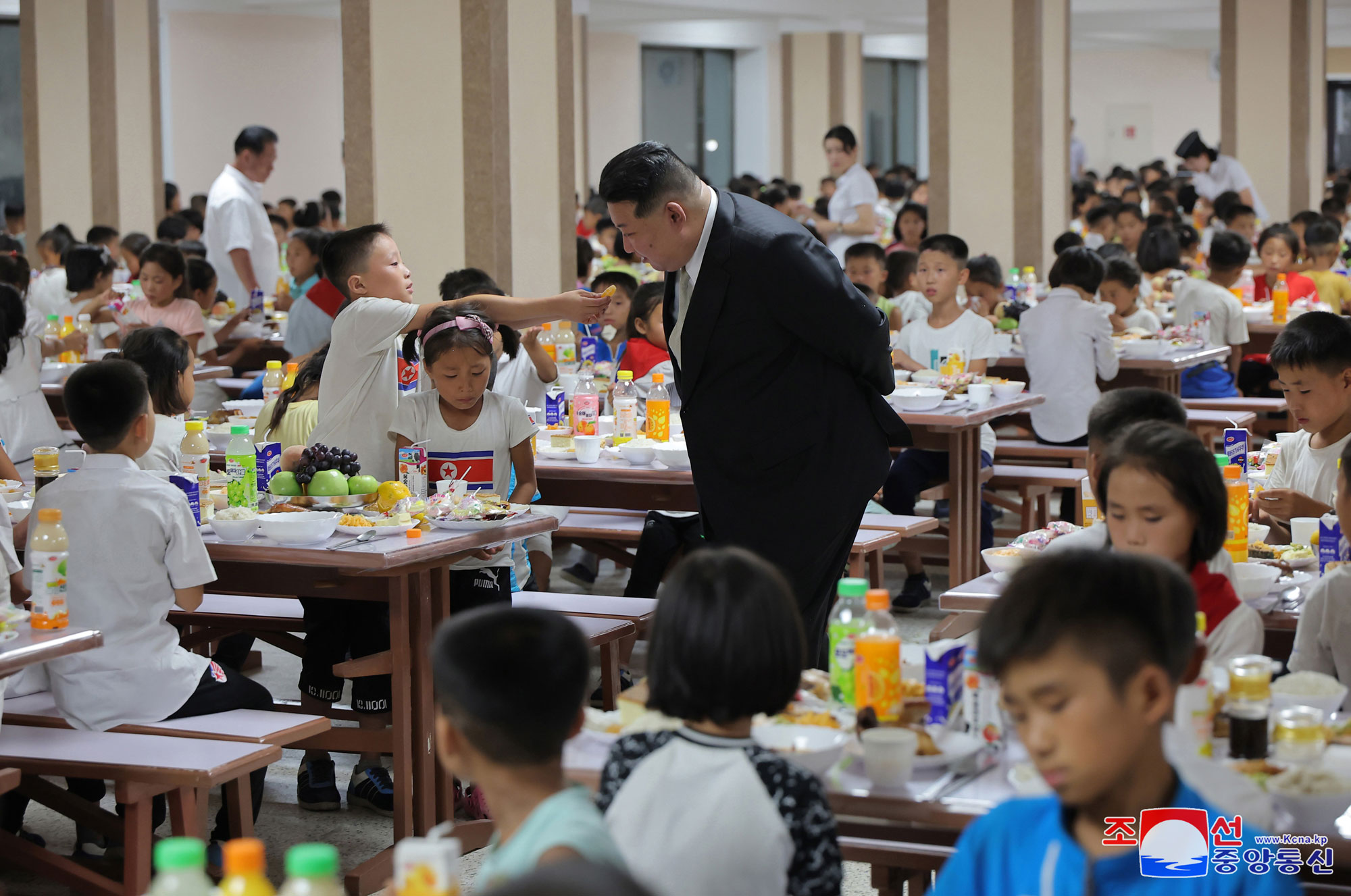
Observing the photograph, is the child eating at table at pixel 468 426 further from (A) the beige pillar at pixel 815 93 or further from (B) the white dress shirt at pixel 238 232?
(A) the beige pillar at pixel 815 93

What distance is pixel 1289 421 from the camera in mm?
7012

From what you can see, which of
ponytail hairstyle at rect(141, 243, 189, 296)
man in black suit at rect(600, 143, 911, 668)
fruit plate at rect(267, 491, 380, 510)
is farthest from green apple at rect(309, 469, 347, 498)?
ponytail hairstyle at rect(141, 243, 189, 296)

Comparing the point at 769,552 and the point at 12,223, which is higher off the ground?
the point at 12,223

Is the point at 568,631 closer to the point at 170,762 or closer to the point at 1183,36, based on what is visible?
the point at 170,762

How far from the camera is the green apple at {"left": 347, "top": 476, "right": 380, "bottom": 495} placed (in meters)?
3.73

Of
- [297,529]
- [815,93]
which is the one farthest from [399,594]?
[815,93]

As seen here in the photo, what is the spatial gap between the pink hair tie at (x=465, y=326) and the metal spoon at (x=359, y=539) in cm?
71

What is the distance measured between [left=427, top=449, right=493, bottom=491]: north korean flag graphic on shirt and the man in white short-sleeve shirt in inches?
189

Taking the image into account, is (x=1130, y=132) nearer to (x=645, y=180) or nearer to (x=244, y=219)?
(x=244, y=219)

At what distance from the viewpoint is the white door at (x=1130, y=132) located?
2645 centimetres

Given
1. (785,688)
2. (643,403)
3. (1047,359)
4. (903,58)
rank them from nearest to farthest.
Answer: (785,688), (643,403), (1047,359), (903,58)

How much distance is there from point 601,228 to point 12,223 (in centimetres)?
462

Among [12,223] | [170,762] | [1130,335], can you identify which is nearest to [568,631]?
[170,762]

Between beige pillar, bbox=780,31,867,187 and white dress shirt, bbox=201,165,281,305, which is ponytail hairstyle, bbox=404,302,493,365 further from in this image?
beige pillar, bbox=780,31,867,187
